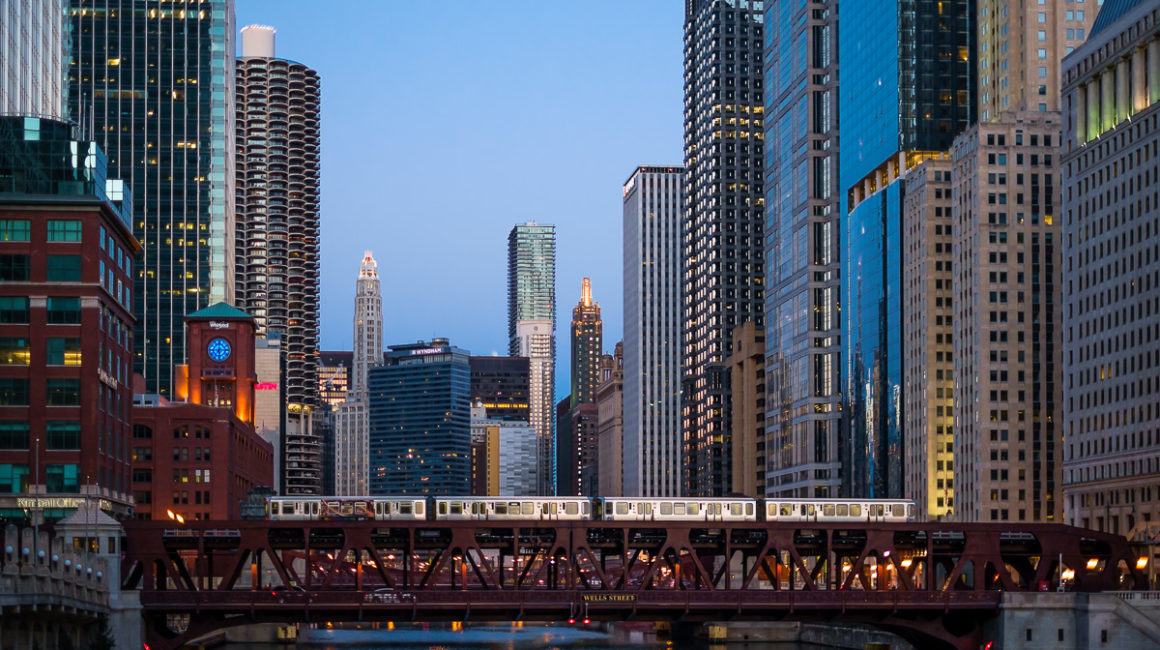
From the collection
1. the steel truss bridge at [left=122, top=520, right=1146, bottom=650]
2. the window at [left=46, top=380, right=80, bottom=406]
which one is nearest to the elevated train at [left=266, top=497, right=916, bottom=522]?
the steel truss bridge at [left=122, top=520, right=1146, bottom=650]

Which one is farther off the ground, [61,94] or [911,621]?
[61,94]

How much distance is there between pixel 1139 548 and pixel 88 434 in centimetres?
9585

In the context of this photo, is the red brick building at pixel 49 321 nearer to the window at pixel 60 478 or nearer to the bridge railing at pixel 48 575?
the window at pixel 60 478

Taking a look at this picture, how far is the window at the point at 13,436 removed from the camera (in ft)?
472

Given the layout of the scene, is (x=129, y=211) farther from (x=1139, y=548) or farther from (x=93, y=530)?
(x=1139, y=548)

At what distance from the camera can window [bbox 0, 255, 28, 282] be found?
143 meters

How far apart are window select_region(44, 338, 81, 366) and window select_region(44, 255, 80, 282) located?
4886mm

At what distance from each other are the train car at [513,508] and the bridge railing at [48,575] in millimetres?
28734

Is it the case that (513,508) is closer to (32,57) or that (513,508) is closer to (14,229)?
(14,229)

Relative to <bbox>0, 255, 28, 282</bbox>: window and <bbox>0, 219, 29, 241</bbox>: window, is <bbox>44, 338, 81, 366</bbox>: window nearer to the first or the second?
<bbox>0, 255, 28, 282</bbox>: window

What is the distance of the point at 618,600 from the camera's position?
429 feet

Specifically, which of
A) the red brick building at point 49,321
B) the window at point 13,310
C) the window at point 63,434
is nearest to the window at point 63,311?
the red brick building at point 49,321

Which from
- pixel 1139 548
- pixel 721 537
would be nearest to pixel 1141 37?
pixel 1139 548

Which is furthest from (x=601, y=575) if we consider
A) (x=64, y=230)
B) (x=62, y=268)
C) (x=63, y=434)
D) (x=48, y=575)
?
(x=64, y=230)
